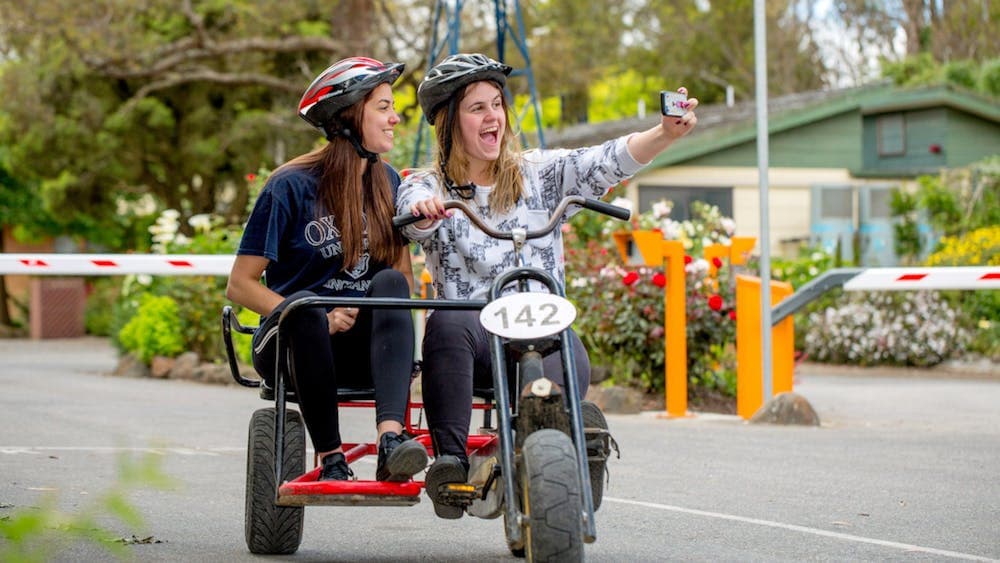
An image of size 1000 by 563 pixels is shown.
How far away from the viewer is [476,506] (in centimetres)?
442

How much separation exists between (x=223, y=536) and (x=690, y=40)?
1873 inches

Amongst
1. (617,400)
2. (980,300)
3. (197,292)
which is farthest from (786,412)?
(980,300)

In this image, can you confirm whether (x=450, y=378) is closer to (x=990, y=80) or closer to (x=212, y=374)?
(x=212, y=374)

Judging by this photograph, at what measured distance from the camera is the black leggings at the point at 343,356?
464 centimetres

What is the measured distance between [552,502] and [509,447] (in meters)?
0.25

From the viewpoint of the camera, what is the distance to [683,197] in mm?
27062

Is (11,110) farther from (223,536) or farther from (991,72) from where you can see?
(223,536)

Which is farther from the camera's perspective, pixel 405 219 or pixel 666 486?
pixel 666 486

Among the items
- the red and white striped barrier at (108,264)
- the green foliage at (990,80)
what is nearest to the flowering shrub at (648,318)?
the red and white striped barrier at (108,264)

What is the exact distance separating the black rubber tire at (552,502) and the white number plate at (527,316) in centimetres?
32

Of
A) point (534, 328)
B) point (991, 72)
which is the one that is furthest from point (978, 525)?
point (991, 72)

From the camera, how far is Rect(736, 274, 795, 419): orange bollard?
448 inches

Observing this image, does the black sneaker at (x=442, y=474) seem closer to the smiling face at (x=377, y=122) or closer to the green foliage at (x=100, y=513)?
the smiling face at (x=377, y=122)

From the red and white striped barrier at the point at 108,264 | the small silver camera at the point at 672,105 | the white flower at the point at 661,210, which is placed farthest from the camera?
the white flower at the point at 661,210
